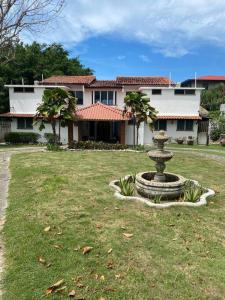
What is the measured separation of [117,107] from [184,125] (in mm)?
7184

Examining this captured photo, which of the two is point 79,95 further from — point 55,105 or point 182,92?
point 182,92

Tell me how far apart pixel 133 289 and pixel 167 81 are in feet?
97.0

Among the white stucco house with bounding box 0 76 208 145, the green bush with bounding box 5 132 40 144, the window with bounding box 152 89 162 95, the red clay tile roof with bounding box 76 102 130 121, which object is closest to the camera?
the red clay tile roof with bounding box 76 102 130 121

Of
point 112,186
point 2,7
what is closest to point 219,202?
point 112,186

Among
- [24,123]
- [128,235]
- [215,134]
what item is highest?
[24,123]

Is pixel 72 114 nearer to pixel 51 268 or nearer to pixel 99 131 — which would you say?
pixel 99 131

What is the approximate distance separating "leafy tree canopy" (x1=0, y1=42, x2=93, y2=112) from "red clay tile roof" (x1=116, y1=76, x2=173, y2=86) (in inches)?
515

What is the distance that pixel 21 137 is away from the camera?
2938cm

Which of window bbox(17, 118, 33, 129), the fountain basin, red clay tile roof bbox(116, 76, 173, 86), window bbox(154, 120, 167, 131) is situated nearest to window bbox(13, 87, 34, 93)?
window bbox(17, 118, 33, 129)

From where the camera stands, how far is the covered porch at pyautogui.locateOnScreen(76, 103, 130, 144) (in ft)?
90.0

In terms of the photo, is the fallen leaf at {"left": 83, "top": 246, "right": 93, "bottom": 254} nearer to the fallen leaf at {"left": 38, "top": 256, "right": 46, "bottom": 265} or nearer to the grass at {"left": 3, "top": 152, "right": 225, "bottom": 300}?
the grass at {"left": 3, "top": 152, "right": 225, "bottom": 300}

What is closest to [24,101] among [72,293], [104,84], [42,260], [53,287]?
[104,84]

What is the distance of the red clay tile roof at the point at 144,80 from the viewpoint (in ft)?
103

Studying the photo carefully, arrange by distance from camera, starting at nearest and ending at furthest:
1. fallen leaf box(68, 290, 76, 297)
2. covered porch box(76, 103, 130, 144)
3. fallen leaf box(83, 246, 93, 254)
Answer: fallen leaf box(68, 290, 76, 297) < fallen leaf box(83, 246, 93, 254) < covered porch box(76, 103, 130, 144)
